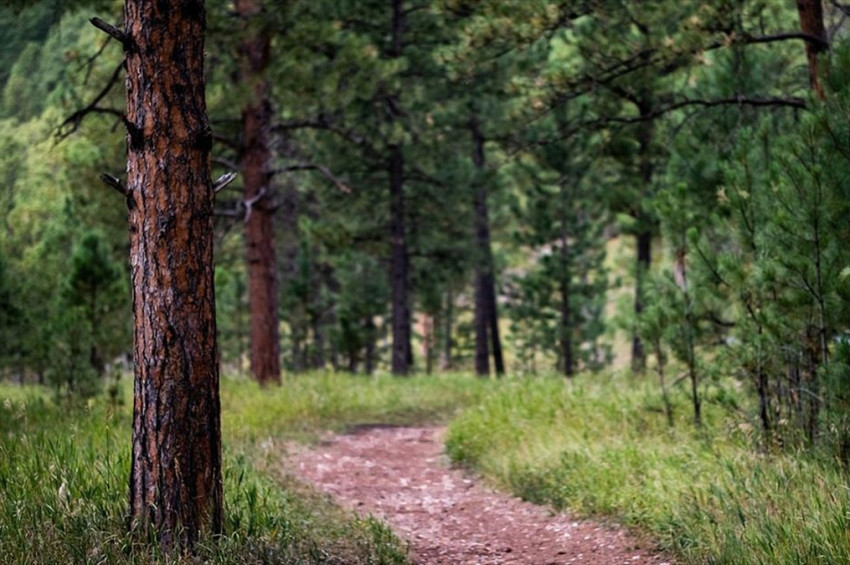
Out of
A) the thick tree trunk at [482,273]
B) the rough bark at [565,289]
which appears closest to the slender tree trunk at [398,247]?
the thick tree trunk at [482,273]

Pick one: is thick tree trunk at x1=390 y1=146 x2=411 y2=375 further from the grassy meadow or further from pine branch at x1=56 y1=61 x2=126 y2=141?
pine branch at x1=56 y1=61 x2=126 y2=141

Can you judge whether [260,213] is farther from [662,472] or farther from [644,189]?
[662,472]

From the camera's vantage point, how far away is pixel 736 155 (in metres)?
6.77

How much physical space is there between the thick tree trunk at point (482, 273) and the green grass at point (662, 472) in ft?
31.5

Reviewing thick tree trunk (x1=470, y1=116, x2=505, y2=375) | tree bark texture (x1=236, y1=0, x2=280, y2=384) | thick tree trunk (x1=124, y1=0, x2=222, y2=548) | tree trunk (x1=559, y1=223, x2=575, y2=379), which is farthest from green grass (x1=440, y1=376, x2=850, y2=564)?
thick tree trunk (x1=470, y1=116, x2=505, y2=375)

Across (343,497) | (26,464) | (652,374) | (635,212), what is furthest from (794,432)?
(635,212)

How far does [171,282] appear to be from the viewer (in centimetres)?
429

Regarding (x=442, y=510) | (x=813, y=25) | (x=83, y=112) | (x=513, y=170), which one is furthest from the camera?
(x=513, y=170)

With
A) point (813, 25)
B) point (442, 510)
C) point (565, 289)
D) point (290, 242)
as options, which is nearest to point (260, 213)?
point (442, 510)

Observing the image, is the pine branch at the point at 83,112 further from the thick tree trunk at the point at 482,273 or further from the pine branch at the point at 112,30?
the thick tree trunk at the point at 482,273

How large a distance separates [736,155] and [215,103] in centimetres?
950

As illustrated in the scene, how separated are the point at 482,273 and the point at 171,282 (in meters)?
17.1

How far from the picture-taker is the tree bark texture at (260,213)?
12.8 meters

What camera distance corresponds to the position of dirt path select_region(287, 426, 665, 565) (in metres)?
5.53
